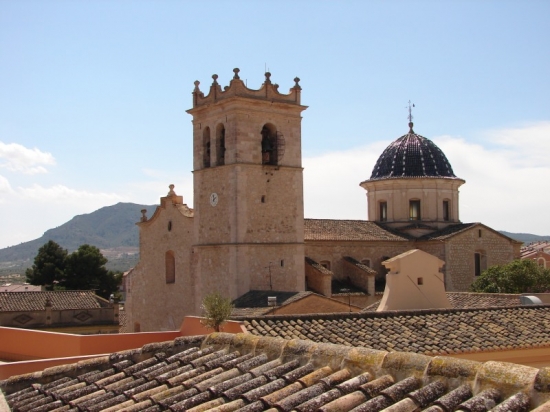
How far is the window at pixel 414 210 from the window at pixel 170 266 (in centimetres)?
1234

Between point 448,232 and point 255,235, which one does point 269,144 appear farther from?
point 448,232

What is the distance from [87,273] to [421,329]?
43.9 meters

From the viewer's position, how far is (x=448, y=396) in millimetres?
5199

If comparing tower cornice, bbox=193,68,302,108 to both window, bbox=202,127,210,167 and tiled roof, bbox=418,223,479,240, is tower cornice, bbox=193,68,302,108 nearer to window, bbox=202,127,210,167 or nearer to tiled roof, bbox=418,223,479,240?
window, bbox=202,127,210,167

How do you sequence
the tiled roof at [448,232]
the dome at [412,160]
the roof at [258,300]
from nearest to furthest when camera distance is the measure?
the roof at [258,300] → the tiled roof at [448,232] → the dome at [412,160]

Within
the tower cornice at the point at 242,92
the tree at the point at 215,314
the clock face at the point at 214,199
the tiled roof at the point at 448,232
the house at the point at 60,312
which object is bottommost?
the house at the point at 60,312

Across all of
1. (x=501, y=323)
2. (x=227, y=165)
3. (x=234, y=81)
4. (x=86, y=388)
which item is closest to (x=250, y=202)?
(x=227, y=165)

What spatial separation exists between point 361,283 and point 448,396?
1126 inches

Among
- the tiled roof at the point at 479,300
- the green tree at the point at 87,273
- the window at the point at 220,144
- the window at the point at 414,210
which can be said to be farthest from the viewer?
the green tree at the point at 87,273

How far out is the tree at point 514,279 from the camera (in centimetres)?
3356

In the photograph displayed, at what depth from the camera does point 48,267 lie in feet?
187

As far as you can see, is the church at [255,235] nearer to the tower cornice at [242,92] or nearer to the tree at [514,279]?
the tower cornice at [242,92]

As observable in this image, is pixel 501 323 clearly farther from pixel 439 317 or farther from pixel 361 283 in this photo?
pixel 361 283

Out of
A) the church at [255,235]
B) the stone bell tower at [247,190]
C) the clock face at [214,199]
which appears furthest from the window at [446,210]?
the clock face at [214,199]
